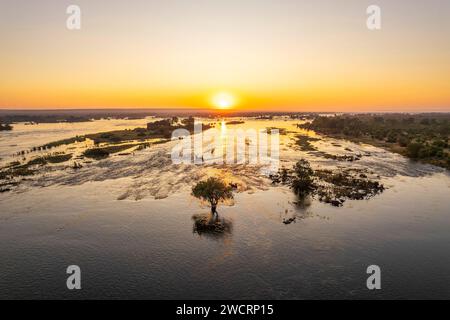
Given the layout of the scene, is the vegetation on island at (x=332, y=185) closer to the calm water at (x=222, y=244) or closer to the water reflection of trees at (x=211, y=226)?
the calm water at (x=222, y=244)

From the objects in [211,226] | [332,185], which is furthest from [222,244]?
[332,185]

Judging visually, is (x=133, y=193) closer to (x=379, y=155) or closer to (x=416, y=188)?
(x=416, y=188)

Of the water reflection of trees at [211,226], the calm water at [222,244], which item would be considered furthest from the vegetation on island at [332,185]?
the water reflection of trees at [211,226]

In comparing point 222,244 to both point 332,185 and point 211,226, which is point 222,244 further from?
point 332,185

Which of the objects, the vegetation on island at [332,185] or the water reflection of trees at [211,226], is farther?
the vegetation on island at [332,185]

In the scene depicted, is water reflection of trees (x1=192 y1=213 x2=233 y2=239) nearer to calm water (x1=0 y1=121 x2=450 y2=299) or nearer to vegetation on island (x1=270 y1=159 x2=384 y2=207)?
calm water (x1=0 y1=121 x2=450 y2=299)

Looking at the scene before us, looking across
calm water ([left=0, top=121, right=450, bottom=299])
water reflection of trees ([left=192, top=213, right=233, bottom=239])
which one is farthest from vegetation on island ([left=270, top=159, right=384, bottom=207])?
water reflection of trees ([left=192, top=213, right=233, bottom=239])
